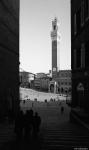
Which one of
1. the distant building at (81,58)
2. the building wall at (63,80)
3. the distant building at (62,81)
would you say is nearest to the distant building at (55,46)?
the distant building at (62,81)

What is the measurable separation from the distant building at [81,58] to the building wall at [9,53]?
662 centimetres

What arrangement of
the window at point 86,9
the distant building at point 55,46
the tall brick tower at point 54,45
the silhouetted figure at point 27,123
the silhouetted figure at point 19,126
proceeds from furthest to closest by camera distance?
the tall brick tower at point 54,45
the distant building at point 55,46
the window at point 86,9
the silhouetted figure at point 27,123
the silhouetted figure at point 19,126

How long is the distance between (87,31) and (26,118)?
8.41 meters

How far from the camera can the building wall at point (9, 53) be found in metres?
25.8

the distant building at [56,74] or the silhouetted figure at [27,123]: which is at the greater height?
the distant building at [56,74]

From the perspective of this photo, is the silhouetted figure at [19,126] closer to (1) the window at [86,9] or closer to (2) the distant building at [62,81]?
(1) the window at [86,9]

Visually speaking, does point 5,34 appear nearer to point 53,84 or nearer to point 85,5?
point 85,5

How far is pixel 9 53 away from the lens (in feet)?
94.0

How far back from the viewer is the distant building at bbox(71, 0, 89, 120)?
20.6 metres

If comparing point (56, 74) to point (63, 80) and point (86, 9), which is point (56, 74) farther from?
point (86, 9)

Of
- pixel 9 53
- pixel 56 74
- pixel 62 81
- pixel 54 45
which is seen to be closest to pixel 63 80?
pixel 62 81

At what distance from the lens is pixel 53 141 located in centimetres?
1329

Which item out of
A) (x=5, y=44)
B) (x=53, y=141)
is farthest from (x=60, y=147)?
(x=5, y=44)

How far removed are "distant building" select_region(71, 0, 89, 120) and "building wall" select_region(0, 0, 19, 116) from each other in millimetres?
6617
